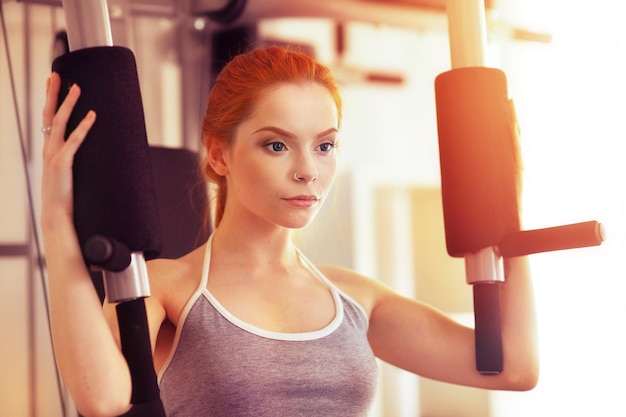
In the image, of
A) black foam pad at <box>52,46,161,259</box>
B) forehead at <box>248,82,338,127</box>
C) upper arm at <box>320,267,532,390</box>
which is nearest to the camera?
black foam pad at <box>52,46,161,259</box>

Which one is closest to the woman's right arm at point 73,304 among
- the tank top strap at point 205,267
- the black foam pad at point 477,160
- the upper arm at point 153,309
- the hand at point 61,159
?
the hand at point 61,159

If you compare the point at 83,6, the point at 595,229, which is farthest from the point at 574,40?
the point at 83,6

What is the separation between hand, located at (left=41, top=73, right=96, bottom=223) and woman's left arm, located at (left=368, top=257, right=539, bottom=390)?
0.51 m

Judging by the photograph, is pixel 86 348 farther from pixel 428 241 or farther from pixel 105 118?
pixel 428 241

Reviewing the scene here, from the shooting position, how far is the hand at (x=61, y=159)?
0.66 m

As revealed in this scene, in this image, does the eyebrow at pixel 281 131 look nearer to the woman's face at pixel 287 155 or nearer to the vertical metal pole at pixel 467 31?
the woman's face at pixel 287 155

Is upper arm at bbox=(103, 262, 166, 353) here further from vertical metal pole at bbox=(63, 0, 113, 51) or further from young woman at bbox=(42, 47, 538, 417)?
vertical metal pole at bbox=(63, 0, 113, 51)

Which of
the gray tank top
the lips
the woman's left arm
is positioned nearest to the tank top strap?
the gray tank top

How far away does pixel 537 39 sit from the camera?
1.18m

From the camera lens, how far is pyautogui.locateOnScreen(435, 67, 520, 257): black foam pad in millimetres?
843

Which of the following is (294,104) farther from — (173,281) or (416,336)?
(416,336)

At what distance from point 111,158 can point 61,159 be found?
0.15ft

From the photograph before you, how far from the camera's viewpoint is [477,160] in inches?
33.3

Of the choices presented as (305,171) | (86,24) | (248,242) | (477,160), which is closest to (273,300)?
(248,242)
